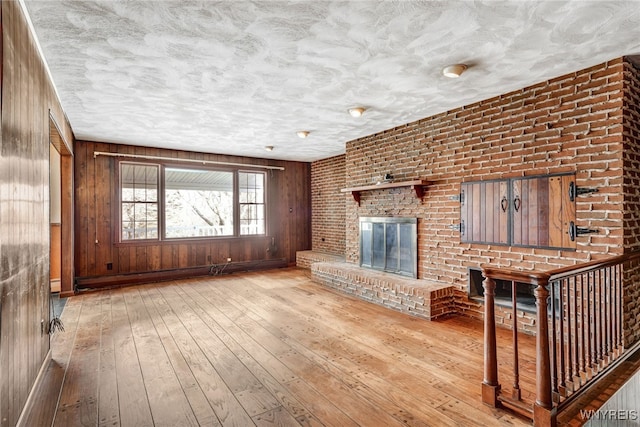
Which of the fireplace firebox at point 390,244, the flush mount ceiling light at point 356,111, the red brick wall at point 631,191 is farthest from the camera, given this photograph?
the fireplace firebox at point 390,244

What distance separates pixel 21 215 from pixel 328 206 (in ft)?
19.4


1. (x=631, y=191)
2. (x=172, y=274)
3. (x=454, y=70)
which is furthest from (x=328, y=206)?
(x=631, y=191)

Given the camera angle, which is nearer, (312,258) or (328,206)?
(312,258)

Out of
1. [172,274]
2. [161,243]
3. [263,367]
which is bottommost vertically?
[263,367]

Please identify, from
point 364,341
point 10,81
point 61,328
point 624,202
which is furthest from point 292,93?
point 61,328

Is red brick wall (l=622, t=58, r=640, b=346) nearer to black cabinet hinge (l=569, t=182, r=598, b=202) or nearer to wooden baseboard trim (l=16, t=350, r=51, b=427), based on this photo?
black cabinet hinge (l=569, t=182, r=598, b=202)

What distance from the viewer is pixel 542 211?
10.6 feet

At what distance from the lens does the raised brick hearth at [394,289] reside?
12.7 ft

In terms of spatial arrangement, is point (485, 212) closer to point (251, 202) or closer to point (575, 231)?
point (575, 231)

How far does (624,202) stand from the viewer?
2.76m

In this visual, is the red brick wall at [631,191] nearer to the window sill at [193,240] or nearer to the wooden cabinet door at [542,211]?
the wooden cabinet door at [542,211]

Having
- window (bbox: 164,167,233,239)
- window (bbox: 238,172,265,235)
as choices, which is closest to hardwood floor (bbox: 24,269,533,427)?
window (bbox: 164,167,233,239)

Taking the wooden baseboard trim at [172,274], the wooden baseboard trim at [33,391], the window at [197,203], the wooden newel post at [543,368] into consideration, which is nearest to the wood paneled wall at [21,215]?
the wooden baseboard trim at [33,391]

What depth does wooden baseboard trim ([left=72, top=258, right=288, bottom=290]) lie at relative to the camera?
5.70 metres
